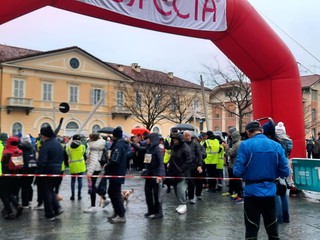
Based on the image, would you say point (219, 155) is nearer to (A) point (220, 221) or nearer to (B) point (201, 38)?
(B) point (201, 38)

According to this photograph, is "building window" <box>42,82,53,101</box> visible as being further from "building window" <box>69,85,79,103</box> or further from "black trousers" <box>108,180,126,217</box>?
"black trousers" <box>108,180,126,217</box>

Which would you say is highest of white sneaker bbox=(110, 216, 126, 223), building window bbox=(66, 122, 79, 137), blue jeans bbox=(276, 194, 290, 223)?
building window bbox=(66, 122, 79, 137)

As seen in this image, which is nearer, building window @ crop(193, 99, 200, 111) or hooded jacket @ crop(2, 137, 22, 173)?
hooded jacket @ crop(2, 137, 22, 173)

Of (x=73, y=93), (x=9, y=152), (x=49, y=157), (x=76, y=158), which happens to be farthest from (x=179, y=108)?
(x=49, y=157)

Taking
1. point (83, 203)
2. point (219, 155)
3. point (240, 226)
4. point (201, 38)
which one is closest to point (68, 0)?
point (201, 38)

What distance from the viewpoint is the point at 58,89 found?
4659cm

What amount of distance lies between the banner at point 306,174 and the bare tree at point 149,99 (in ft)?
105

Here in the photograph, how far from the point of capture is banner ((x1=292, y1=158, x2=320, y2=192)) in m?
9.93

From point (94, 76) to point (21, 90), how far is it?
8.62 m

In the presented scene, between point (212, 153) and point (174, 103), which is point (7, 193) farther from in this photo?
point (174, 103)

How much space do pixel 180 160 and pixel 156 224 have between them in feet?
5.46

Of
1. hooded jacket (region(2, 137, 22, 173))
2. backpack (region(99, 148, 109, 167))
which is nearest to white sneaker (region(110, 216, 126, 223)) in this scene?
backpack (region(99, 148, 109, 167))

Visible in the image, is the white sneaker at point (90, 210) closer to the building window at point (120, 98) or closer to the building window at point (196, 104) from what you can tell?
the building window at point (196, 104)

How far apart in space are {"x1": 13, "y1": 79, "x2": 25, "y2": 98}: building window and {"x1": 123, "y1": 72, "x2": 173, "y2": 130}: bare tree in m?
11.2
